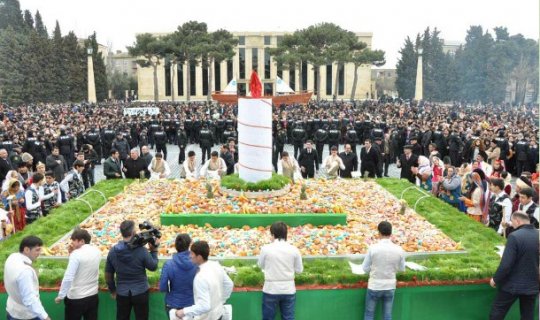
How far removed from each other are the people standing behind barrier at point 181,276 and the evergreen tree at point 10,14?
68.8 m

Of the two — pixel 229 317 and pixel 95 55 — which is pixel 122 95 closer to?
pixel 95 55

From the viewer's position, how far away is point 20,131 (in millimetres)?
19781

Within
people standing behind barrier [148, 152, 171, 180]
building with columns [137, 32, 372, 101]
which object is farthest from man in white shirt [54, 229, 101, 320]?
building with columns [137, 32, 372, 101]

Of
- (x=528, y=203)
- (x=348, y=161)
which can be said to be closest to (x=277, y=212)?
(x=528, y=203)

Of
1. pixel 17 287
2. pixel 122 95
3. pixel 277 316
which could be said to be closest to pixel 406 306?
pixel 277 316

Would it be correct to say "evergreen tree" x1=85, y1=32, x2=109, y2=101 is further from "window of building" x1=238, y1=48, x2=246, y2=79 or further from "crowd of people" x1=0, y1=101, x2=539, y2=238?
"crowd of people" x1=0, y1=101, x2=539, y2=238

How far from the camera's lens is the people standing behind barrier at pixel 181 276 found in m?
5.77

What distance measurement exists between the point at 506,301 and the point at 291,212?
17.1ft

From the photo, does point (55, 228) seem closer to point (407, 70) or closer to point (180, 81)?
point (407, 70)

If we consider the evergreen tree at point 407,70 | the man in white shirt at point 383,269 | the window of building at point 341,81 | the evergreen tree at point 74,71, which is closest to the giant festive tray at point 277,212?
the man in white shirt at point 383,269

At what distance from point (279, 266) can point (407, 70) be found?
68.5 metres

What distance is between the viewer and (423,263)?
27.5 ft

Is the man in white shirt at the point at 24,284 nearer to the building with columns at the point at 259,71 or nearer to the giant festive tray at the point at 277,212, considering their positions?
the giant festive tray at the point at 277,212

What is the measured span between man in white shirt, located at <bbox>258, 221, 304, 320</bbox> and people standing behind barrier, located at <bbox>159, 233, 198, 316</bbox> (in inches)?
39.8
